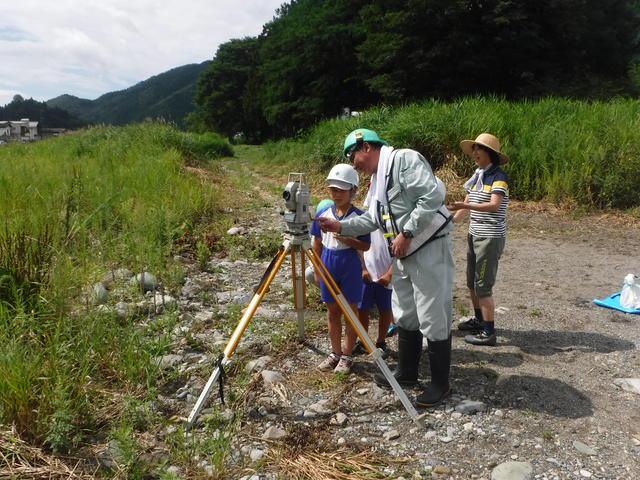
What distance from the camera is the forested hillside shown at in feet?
441

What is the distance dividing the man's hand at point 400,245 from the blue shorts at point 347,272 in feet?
1.56

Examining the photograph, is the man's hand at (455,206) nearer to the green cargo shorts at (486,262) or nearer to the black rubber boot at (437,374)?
the green cargo shorts at (486,262)

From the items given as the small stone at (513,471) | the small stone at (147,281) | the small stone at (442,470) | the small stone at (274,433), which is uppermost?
the small stone at (147,281)

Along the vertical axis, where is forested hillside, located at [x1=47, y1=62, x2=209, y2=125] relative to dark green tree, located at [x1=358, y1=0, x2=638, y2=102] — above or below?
above

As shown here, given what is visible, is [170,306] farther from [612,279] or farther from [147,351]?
[612,279]

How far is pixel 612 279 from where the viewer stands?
5504mm

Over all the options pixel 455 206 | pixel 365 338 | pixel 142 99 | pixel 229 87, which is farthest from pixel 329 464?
pixel 142 99

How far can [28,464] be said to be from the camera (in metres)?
2.21

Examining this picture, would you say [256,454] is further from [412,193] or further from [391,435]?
[412,193]

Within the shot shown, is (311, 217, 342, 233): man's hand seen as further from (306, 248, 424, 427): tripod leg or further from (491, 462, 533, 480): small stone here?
(491, 462, 533, 480): small stone

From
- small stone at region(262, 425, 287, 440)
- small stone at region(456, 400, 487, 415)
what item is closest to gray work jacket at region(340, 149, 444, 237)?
small stone at region(456, 400, 487, 415)

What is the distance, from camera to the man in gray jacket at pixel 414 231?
2.77 metres

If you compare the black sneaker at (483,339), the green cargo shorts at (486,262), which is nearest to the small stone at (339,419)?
the black sneaker at (483,339)

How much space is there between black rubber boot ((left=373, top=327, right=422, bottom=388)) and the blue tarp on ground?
105 inches
